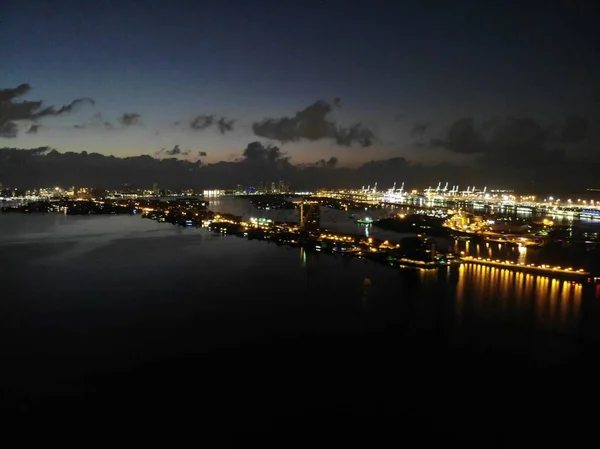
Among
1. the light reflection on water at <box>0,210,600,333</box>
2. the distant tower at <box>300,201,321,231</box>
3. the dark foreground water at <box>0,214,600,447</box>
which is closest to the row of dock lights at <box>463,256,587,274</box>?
the light reflection on water at <box>0,210,600,333</box>

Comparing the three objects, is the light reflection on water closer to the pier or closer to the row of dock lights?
the pier

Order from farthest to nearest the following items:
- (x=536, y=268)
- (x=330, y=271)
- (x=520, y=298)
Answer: (x=330, y=271)
(x=536, y=268)
(x=520, y=298)

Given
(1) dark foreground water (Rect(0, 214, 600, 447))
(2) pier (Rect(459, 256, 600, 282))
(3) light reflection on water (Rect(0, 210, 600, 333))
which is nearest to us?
(1) dark foreground water (Rect(0, 214, 600, 447))

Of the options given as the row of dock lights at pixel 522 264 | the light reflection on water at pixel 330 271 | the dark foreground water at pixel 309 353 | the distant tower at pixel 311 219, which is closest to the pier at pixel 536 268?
the row of dock lights at pixel 522 264

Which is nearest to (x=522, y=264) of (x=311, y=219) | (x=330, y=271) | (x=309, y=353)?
(x=330, y=271)

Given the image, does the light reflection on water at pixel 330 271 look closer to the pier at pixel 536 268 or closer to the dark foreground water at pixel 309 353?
the dark foreground water at pixel 309 353

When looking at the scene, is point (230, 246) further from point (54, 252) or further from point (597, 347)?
point (597, 347)

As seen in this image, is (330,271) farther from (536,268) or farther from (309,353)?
(309,353)

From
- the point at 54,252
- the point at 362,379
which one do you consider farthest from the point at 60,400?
the point at 54,252

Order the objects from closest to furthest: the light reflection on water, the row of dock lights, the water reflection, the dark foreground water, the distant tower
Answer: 1. the dark foreground water
2. the water reflection
3. the light reflection on water
4. the row of dock lights
5. the distant tower
